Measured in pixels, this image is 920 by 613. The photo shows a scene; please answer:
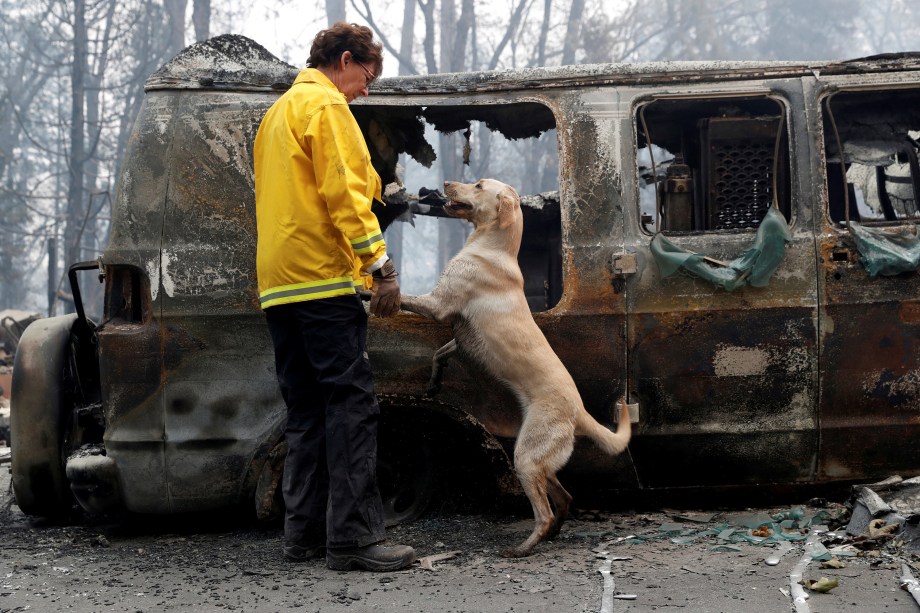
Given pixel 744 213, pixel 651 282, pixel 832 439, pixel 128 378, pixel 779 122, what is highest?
pixel 779 122

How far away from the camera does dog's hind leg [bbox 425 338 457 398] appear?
419cm

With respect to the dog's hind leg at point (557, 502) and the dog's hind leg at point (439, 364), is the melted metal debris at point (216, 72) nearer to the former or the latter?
the dog's hind leg at point (439, 364)

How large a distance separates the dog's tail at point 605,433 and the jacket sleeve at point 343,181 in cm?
110

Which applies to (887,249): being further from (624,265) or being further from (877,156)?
(624,265)

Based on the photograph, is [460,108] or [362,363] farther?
[460,108]

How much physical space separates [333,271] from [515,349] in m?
0.83

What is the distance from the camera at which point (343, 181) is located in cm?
361

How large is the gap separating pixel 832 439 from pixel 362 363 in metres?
2.08

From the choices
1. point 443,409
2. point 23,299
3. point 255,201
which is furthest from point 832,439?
point 23,299

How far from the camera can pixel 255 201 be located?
413 centimetres

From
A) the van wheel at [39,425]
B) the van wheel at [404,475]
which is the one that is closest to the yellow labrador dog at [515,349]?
the van wheel at [404,475]

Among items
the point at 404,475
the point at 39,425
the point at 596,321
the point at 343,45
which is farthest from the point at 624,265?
the point at 39,425

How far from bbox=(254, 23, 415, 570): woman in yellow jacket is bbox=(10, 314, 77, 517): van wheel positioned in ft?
4.68

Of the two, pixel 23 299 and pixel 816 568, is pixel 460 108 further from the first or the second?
pixel 23 299
